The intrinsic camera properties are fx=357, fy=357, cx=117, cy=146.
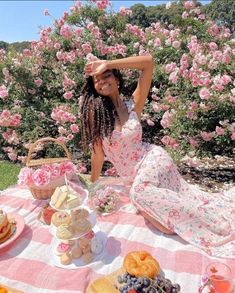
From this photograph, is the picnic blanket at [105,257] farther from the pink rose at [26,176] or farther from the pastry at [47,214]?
the pink rose at [26,176]

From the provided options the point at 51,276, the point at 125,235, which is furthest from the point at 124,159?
the point at 51,276

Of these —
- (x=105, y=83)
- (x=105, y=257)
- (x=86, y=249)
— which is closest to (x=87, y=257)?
(x=86, y=249)

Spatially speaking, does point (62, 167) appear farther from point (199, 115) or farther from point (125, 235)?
point (199, 115)

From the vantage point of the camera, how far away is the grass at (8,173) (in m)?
4.21

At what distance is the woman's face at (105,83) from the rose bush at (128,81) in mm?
1374

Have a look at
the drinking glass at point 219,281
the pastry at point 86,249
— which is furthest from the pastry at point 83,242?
the drinking glass at point 219,281

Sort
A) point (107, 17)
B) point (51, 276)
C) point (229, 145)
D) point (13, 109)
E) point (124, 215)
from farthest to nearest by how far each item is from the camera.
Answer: point (107, 17)
point (13, 109)
point (229, 145)
point (124, 215)
point (51, 276)

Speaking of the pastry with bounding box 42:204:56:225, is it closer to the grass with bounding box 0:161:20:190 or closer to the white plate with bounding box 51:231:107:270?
the white plate with bounding box 51:231:107:270

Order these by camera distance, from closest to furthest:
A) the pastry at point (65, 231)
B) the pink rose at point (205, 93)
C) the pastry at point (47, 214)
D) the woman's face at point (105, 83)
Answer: the pastry at point (65, 231) → the pastry at point (47, 214) → the woman's face at point (105, 83) → the pink rose at point (205, 93)

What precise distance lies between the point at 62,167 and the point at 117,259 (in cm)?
98

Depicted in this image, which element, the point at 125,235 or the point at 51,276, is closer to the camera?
the point at 51,276

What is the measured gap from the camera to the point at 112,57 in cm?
581

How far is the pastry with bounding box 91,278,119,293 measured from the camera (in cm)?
187

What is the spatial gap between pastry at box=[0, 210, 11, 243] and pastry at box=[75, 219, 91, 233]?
2.05ft
